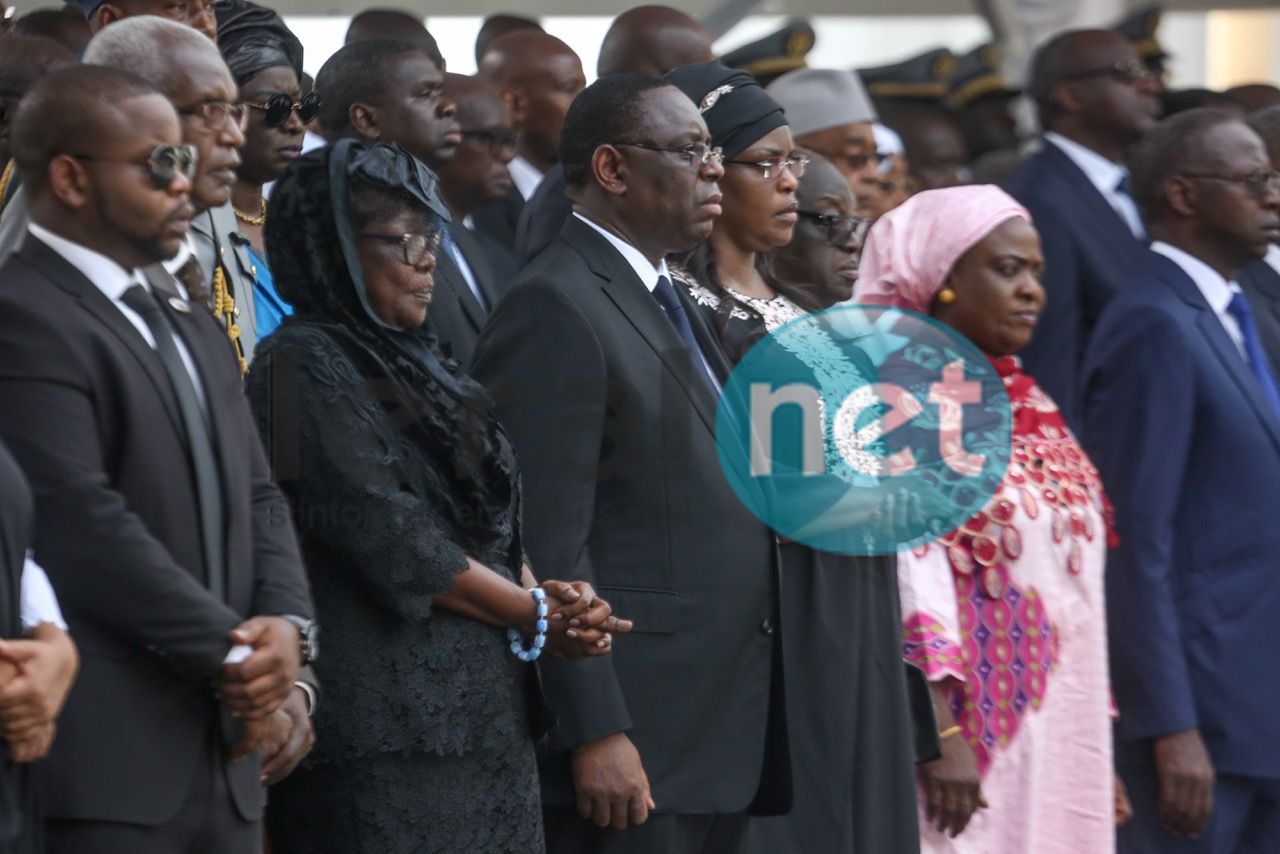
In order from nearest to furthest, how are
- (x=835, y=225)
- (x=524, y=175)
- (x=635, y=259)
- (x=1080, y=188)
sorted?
(x=635, y=259), (x=835, y=225), (x=524, y=175), (x=1080, y=188)

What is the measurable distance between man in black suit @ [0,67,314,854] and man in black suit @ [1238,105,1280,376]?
3528 mm

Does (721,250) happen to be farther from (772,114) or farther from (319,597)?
(319,597)

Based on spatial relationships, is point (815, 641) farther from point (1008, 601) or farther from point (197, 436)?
point (197, 436)

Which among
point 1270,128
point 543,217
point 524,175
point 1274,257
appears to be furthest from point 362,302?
point 1270,128

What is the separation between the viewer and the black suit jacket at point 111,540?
2.99 metres

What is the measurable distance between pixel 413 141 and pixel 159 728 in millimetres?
2363

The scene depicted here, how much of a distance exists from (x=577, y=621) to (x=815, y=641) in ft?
2.31

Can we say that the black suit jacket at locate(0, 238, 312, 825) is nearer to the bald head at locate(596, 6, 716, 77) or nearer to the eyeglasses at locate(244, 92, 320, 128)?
the eyeglasses at locate(244, 92, 320, 128)

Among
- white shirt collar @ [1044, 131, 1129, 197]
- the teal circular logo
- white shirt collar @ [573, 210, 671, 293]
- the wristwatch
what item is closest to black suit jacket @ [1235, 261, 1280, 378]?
white shirt collar @ [1044, 131, 1129, 197]

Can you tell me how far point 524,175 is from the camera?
6.31 m

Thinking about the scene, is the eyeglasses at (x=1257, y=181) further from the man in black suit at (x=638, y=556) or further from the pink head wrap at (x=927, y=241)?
the man in black suit at (x=638, y=556)

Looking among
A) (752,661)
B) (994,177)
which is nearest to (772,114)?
(752,661)

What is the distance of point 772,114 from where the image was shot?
4.69 m

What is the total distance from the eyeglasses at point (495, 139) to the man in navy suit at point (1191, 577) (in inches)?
67.7
